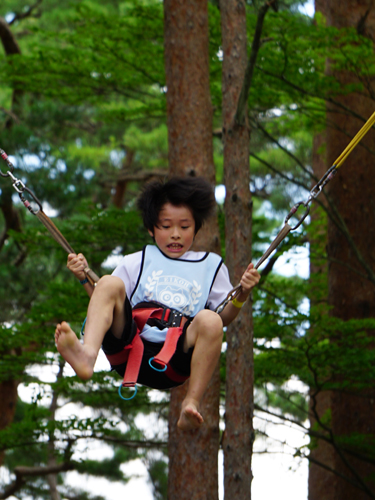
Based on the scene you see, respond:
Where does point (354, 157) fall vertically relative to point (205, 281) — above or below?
above

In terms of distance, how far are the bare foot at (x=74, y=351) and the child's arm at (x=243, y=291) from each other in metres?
0.76

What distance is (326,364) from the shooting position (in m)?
5.50

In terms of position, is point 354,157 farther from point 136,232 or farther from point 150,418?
point 150,418

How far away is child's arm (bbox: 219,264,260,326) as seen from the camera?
2951mm

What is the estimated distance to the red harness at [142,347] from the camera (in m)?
2.87

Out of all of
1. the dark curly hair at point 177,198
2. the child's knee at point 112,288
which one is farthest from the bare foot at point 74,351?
the dark curly hair at point 177,198

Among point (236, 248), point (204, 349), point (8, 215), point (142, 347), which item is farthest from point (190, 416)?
point (8, 215)

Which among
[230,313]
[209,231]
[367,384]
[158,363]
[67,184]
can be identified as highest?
[67,184]

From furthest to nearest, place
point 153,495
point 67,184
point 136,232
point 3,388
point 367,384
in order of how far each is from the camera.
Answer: point 153,495 < point 3,388 < point 67,184 < point 136,232 < point 367,384

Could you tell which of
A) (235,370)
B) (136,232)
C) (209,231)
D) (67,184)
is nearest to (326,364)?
(235,370)

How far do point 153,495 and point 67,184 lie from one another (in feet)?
20.4

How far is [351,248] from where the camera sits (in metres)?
6.09

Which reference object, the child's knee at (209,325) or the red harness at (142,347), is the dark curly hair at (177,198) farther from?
the child's knee at (209,325)

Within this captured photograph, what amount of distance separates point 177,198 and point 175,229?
0.16m
